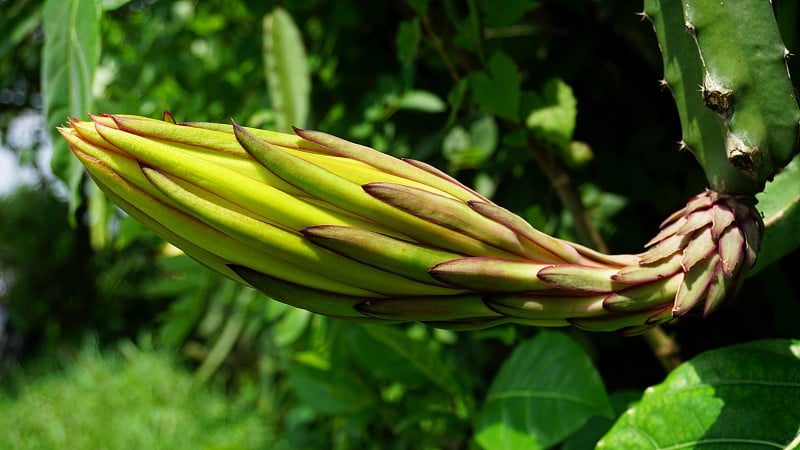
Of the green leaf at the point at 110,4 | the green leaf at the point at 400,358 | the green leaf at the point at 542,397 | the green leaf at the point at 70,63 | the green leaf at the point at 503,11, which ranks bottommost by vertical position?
the green leaf at the point at 400,358

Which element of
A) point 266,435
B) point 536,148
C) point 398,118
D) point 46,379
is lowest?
point 46,379

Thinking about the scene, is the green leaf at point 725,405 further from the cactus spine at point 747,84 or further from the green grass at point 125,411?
the green grass at point 125,411

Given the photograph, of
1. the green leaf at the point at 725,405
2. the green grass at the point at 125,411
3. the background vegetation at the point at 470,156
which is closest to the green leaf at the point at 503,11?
the background vegetation at the point at 470,156

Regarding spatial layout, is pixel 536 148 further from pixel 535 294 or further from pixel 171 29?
pixel 171 29

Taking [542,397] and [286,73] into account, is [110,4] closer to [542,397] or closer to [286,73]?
[286,73]

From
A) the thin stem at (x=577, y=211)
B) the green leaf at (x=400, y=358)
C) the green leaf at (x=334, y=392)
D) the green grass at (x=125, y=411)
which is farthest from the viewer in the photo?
the green grass at (x=125, y=411)

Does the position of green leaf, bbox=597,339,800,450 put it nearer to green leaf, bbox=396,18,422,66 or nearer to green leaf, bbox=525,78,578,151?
green leaf, bbox=525,78,578,151

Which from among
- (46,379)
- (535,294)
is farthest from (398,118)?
(46,379)

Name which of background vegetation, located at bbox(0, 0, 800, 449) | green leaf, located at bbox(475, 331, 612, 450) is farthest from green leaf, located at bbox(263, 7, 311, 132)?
green leaf, located at bbox(475, 331, 612, 450)
